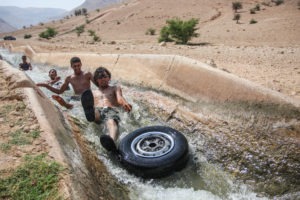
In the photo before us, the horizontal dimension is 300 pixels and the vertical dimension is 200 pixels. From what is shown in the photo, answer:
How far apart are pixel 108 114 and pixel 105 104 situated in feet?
1.05

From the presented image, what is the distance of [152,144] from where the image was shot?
3.85 metres

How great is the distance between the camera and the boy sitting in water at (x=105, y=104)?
4.63 metres

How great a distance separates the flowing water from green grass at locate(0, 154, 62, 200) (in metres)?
1.11

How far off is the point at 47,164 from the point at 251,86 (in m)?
3.48

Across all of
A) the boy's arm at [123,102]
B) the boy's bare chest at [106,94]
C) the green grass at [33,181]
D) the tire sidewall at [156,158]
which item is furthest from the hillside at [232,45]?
the green grass at [33,181]

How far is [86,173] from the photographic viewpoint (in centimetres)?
289

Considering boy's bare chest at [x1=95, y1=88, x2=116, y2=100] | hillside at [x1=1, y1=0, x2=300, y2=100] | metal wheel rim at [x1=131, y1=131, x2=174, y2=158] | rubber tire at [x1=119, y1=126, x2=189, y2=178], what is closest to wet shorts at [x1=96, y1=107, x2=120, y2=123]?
boy's bare chest at [x1=95, y1=88, x2=116, y2=100]

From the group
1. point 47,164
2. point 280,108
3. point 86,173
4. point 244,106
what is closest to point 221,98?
point 244,106

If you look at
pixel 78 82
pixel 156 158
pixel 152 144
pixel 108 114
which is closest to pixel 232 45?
pixel 78 82

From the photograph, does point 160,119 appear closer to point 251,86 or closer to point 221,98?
point 221,98

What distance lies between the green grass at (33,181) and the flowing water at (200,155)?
1.11 metres

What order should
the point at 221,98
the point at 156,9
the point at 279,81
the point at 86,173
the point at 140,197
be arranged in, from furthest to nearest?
the point at 156,9
the point at 279,81
the point at 221,98
the point at 140,197
the point at 86,173

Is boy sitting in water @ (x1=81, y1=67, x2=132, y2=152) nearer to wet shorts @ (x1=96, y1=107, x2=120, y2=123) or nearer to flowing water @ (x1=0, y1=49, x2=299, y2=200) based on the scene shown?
wet shorts @ (x1=96, y1=107, x2=120, y2=123)

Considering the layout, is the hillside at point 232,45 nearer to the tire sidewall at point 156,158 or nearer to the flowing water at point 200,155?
the flowing water at point 200,155
